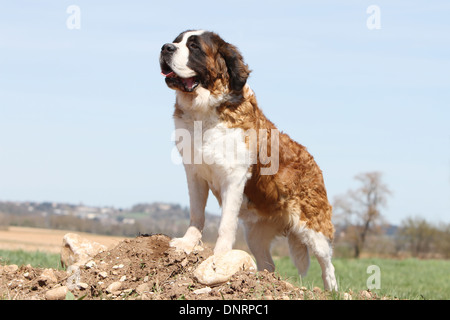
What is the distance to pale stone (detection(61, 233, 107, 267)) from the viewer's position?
7.04 metres

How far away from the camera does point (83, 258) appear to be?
6.99 meters

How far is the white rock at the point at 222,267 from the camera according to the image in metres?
5.33

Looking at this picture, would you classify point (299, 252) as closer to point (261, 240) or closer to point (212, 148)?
point (261, 240)

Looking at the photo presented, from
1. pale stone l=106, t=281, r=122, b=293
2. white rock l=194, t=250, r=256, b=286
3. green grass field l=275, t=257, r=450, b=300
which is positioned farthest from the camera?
green grass field l=275, t=257, r=450, b=300

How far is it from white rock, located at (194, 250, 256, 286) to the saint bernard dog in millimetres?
374

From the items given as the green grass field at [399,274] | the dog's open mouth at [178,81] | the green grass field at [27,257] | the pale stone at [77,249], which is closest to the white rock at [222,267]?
the dog's open mouth at [178,81]

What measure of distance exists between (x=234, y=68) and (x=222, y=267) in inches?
90.7

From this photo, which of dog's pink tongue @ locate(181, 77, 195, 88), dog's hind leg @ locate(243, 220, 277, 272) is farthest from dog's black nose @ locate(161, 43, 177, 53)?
dog's hind leg @ locate(243, 220, 277, 272)

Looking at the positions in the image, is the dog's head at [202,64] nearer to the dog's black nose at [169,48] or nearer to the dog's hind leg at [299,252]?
the dog's black nose at [169,48]

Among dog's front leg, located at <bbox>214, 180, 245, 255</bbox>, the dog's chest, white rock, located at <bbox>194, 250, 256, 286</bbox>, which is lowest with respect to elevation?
white rock, located at <bbox>194, 250, 256, 286</bbox>

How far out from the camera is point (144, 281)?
18.6ft

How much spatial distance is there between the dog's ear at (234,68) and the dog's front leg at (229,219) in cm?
117

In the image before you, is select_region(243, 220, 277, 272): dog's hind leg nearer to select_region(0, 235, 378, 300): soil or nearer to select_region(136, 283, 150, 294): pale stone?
select_region(0, 235, 378, 300): soil
